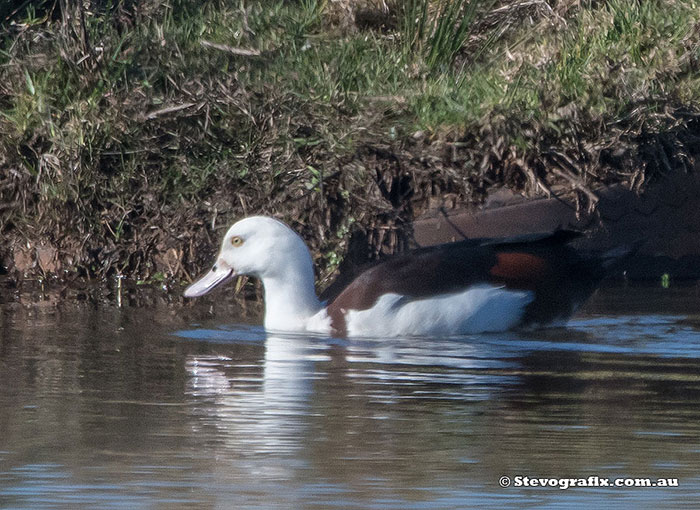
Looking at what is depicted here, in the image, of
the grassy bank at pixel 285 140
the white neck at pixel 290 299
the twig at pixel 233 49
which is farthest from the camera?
the twig at pixel 233 49

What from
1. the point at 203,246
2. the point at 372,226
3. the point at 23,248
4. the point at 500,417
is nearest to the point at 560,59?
the point at 372,226

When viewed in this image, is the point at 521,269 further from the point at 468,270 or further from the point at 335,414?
the point at 335,414

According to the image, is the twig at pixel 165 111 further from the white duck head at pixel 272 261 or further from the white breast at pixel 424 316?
the white breast at pixel 424 316

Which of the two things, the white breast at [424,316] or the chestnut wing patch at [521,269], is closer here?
the white breast at [424,316]

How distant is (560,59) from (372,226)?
1.90 m

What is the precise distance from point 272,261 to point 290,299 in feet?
0.78

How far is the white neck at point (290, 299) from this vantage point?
664cm

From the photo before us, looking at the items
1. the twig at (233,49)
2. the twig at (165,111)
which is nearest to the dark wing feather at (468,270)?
the twig at (165,111)

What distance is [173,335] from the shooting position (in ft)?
20.8

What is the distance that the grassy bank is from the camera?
7836 mm

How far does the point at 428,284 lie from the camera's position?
6516 mm

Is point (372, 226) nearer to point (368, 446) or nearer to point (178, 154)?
point (178, 154)

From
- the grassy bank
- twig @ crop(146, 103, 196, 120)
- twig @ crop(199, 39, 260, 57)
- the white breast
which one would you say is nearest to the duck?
the white breast

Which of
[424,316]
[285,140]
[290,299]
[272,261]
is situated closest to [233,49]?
[285,140]
